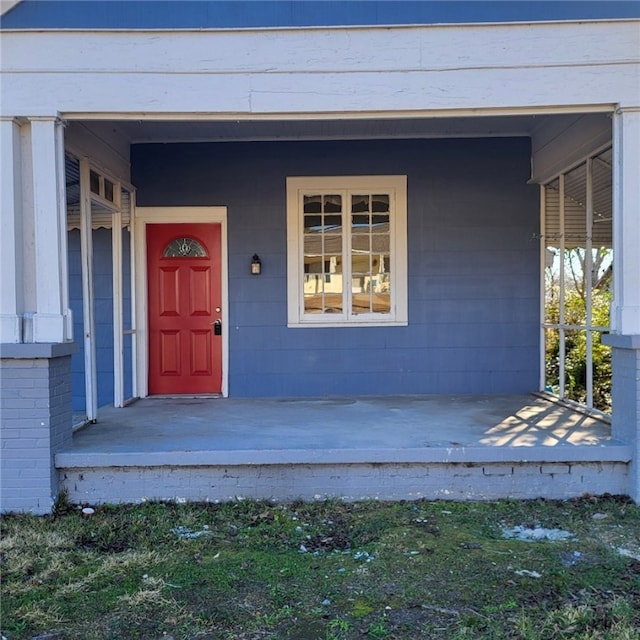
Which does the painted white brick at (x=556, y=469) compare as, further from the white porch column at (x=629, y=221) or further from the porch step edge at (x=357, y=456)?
the white porch column at (x=629, y=221)

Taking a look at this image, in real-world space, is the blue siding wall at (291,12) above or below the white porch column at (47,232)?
above

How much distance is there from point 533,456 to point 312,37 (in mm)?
3383

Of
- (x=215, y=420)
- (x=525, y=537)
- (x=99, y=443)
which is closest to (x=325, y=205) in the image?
(x=215, y=420)

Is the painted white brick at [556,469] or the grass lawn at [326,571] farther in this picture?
the painted white brick at [556,469]

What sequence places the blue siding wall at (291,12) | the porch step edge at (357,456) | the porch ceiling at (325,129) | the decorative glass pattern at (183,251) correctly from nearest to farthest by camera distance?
the porch step edge at (357,456)
the blue siding wall at (291,12)
the porch ceiling at (325,129)
the decorative glass pattern at (183,251)

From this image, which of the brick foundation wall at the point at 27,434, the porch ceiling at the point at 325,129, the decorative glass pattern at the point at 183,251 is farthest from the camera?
the decorative glass pattern at the point at 183,251

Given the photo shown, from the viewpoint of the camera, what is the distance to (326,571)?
3.03 meters

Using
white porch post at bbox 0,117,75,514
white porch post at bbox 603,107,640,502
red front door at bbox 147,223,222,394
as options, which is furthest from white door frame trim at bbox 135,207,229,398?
white porch post at bbox 603,107,640,502

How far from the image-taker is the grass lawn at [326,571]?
252cm

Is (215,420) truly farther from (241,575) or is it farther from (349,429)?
(241,575)

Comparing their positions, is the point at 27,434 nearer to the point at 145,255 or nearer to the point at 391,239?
the point at 145,255

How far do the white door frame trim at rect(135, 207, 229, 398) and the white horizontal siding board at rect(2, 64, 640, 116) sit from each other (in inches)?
87.1

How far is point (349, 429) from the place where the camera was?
4605 mm

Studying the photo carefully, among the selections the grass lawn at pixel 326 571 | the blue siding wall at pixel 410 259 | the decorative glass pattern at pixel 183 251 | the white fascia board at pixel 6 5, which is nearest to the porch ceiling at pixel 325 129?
the blue siding wall at pixel 410 259
